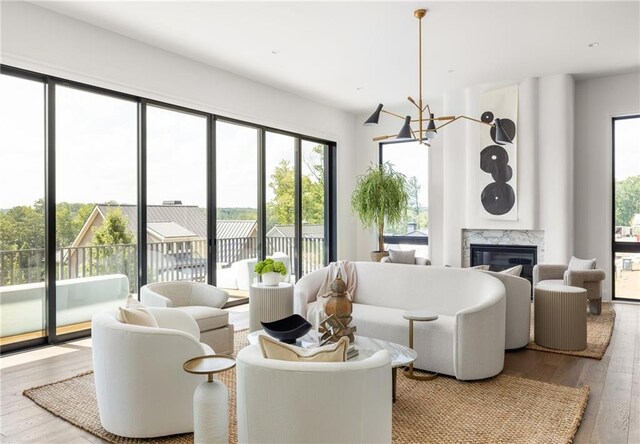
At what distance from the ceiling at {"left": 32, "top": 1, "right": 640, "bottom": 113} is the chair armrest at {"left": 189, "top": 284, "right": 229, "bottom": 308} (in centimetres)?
258

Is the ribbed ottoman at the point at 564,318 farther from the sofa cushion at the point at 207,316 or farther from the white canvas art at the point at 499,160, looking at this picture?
the sofa cushion at the point at 207,316

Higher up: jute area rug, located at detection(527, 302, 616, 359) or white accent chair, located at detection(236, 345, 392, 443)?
white accent chair, located at detection(236, 345, 392, 443)

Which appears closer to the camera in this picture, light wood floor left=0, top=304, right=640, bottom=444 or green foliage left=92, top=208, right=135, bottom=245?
light wood floor left=0, top=304, right=640, bottom=444

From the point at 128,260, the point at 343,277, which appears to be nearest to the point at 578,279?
the point at 343,277

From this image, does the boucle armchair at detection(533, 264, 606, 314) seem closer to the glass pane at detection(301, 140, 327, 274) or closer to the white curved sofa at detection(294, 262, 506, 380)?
the white curved sofa at detection(294, 262, 506, 380)

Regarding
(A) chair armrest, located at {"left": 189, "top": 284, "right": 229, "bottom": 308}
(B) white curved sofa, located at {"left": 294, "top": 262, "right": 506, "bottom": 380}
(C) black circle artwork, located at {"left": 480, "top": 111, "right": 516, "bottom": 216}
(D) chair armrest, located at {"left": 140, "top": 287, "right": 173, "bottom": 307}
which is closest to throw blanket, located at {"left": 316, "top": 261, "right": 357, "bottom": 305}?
(B) white curved sofa, located at {"left": 294, "top": 262, "right": 506, "bottom": 380}

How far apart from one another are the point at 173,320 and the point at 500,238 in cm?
540

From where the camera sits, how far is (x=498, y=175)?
6.69 meters

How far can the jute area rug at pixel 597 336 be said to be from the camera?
3945 millimetres

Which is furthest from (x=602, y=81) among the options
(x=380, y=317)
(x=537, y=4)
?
(x=380, y=317)

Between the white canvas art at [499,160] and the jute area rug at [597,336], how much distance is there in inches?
70.2

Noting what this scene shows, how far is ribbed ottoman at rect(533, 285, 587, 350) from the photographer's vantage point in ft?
13.2

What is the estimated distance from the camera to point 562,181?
6.26m

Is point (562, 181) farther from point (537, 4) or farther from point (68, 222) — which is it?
point (68, 222)
